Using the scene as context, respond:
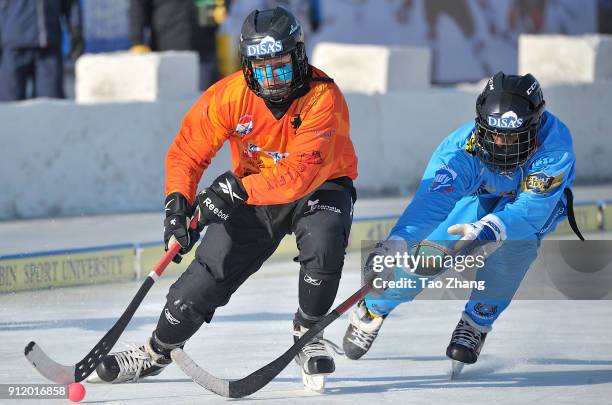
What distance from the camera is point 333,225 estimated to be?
4.83 meters

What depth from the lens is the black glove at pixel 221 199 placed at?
4.85 m

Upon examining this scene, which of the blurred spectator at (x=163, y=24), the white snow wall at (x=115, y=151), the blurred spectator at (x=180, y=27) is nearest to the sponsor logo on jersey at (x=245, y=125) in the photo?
the white snow wall at (x=115, y=151)

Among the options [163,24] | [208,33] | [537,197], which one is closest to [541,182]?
[537,197]

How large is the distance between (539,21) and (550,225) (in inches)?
386

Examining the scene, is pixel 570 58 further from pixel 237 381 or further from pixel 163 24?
→ pixel 237 381

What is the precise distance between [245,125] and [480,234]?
89 cm

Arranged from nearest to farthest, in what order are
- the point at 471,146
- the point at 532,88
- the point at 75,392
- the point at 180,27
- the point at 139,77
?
the point at 75,392
the point at 532,88
the point at 471,146
the point at 139,77
the point at 180,27

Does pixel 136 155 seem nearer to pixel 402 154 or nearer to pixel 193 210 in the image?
pixel 402 154

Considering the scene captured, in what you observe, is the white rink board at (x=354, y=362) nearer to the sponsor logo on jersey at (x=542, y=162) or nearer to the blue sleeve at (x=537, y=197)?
the blue sleeve at (x=537, y=197)

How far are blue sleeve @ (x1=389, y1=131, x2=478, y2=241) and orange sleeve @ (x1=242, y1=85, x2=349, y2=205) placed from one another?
0.37 metres

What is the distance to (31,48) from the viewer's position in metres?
9.79

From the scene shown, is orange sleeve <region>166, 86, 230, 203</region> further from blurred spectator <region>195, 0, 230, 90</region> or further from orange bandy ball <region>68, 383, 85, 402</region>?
blurred spectator <region>195, 0, 230, 90</region>

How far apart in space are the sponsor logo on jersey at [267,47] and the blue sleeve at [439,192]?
0.77 metres

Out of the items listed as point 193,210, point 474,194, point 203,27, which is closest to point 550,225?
point 474,194
